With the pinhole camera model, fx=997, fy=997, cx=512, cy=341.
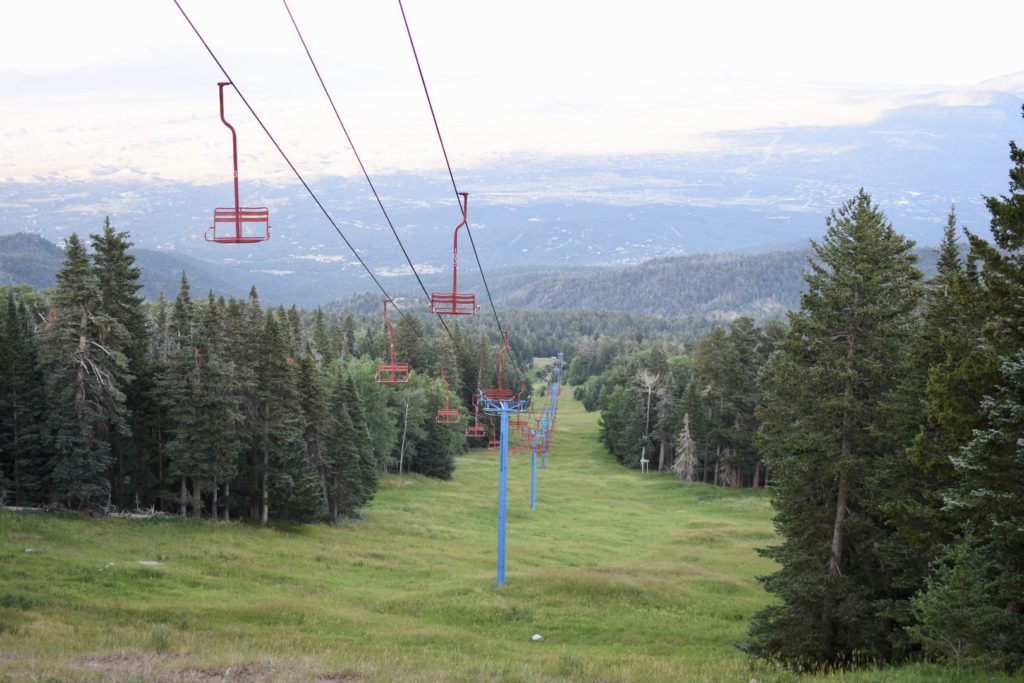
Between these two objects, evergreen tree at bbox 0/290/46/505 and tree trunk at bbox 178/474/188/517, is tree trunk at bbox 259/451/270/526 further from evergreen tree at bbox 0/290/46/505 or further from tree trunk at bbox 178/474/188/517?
evergreen tree at bbox 0/290/46/505

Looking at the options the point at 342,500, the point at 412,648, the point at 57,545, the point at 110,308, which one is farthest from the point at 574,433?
the point at 412,648

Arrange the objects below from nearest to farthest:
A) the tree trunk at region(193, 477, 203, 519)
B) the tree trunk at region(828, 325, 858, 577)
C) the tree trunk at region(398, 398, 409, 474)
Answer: the tree trunk at region(828, 325, 858, 577), the tree trunk at region(193, 477, 203, 519), the tree trunk at region(398, 398, 409, 474)

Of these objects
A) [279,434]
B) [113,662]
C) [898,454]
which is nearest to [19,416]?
[279,434]

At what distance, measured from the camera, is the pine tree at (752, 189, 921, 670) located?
2848 centimetres

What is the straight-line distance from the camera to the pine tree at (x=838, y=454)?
28484 mm

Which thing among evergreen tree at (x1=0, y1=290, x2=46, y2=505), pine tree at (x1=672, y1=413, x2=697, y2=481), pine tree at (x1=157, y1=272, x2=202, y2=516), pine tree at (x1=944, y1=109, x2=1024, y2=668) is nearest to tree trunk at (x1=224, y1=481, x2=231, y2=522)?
pine tree at (x1=157, y1=272, x2=202, y2=516)

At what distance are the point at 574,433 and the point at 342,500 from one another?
91.3m

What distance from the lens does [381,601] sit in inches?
1548

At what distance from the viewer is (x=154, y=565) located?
40906 millimetres

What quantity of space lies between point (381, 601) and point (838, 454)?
1919 cm

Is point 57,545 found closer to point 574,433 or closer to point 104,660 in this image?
point 104,660

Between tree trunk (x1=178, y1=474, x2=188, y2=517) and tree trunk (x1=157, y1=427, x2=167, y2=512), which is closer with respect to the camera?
tree trunk (x1=178, y1=474, x2=188, y2=517)

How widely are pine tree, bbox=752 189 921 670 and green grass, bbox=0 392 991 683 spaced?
3.11 metres

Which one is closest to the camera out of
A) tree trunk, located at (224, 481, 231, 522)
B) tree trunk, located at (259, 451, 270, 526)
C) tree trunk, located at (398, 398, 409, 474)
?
tree trunk, located at (224, 481, 231, 522)
